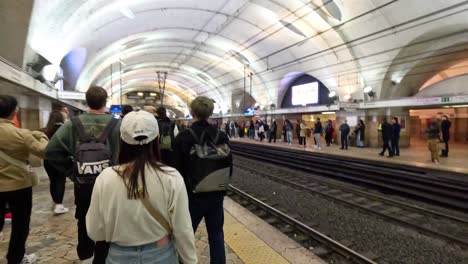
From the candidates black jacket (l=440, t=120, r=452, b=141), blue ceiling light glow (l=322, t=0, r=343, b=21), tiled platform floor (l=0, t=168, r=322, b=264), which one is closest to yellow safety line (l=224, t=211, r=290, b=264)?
tiled platform floor (l=0, t=168, r=322, b=264)

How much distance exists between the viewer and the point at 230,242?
374 cm

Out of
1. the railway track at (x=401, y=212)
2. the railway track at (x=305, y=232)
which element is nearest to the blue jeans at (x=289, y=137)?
the railway track at (x=401, y=212)

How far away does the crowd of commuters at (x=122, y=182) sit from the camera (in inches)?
57.4

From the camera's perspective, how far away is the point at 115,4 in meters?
14.0

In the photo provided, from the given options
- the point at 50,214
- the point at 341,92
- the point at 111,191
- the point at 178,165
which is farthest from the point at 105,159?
the point at 341,92

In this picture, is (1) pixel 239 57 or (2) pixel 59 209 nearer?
(2) pixel 59 209

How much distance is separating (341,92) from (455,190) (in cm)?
1383

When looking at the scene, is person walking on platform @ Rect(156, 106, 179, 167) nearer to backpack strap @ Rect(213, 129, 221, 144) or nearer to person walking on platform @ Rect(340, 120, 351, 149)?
backpack strap @ Rect(213, 129, 221, 144)

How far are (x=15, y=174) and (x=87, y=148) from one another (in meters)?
1.06

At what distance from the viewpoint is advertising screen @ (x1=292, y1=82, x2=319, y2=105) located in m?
24.5

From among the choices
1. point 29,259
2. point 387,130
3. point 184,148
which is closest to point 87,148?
point 184,148

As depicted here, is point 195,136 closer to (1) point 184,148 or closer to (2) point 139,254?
(1) point 184,148

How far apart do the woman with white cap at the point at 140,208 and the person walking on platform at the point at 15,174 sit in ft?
5.34

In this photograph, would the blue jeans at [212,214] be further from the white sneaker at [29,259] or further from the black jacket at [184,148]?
the white sneaker at [29,259]
